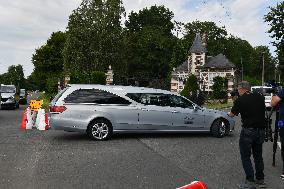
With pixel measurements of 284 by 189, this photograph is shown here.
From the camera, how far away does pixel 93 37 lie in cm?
5759

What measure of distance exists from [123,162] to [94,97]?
14.6 ft

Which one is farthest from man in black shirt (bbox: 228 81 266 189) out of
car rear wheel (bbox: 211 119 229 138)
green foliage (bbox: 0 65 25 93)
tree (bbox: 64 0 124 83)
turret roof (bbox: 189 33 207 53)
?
green foliage (bbox: 0 65 25 93)

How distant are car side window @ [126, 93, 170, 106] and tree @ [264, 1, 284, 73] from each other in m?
19.7

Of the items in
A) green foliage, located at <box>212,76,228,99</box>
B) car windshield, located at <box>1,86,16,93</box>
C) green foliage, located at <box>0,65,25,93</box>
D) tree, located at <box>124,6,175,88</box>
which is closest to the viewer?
car windshield, located at <box>1,86,16,93</box>

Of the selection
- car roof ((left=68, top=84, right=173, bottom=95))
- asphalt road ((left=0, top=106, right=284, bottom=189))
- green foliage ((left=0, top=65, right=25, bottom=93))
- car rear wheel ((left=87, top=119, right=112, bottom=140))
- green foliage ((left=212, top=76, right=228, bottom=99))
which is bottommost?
asphalt road ((left=0, top=106, right=284, bottom=189))

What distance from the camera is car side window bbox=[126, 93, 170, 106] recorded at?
13820mm

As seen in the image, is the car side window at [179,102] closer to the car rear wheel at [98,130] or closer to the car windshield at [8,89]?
the car rear wheel at [98,130]

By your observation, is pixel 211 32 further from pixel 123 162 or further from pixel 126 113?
pixel 123 162

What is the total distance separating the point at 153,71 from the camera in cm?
8062

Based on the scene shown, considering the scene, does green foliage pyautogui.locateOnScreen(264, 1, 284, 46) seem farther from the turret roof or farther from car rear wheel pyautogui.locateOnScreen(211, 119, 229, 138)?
the turret roof

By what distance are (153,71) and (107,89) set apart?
6711cm

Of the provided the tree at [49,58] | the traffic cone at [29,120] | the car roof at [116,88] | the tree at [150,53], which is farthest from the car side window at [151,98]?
the tree at [49,58]

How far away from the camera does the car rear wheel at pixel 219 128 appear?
14.0 m

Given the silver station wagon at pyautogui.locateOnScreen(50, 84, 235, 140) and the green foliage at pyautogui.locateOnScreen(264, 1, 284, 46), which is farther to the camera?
the green foliage at pyautogui.locateOnScreen(264, 1, 284, 46)
